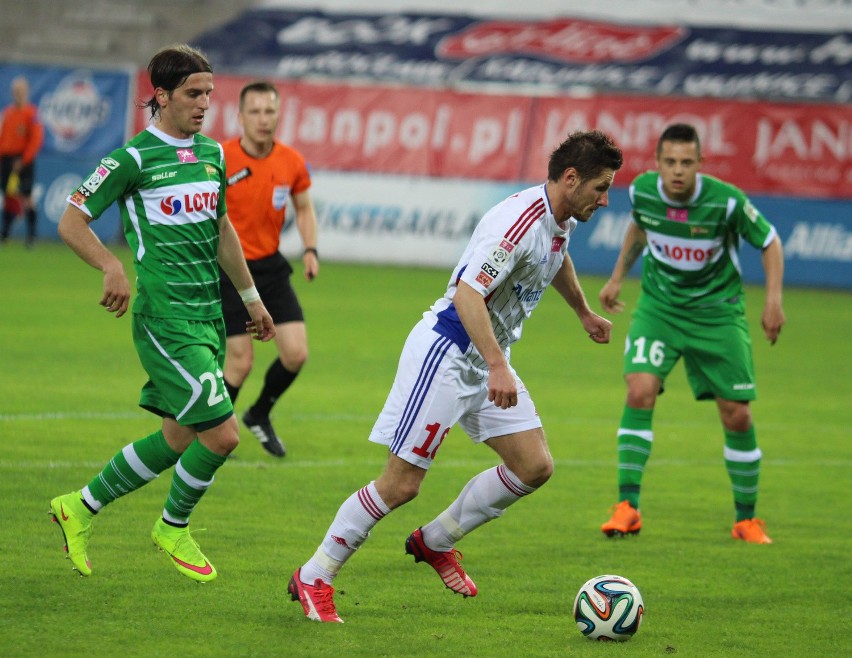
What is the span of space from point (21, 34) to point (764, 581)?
2681 centimetres

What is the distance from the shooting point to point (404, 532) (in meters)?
7.38

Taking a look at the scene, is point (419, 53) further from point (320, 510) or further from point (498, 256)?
point (498, 256)

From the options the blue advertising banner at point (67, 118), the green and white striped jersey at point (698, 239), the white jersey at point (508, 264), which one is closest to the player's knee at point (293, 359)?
the green and white striped jersey at point (698, 239)

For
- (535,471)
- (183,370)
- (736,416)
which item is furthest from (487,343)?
(736,416)

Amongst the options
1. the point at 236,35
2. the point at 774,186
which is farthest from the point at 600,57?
the point at 236,35

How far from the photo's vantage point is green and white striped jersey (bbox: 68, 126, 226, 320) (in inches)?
232

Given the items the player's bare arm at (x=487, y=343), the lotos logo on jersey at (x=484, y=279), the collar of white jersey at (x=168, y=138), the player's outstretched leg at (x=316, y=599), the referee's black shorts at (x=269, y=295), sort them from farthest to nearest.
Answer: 1. the referee's black shorts at (x=269, y=295)
2. the collar of white jersey at (x=168, y=138)
3. the player's outstretched leg at (x=316, y=599)
4. the lotos logo on jersey at (x=484, y=279)
5. the player's bare arm at (x=487, y=343)

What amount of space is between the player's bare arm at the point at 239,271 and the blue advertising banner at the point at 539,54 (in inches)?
845

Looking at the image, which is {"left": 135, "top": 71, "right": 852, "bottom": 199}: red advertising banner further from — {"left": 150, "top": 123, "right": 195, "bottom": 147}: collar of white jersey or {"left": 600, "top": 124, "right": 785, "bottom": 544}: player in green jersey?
{"left": 150, "top": 123, "right": 195, "bottom": 147}: collar of white jersey

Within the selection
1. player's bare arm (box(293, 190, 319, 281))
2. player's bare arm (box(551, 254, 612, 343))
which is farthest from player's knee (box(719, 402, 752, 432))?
player's bare arm (box(293, 190, 319, 281))

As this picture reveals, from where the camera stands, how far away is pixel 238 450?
941 centimetres

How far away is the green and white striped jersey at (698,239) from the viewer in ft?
25.7

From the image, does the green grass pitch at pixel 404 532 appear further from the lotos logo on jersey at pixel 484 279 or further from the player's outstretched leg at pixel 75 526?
the lotos logo on jersey at pixel 484 279

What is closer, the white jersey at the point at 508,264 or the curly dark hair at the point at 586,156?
the white jersey at the point at 508,264
